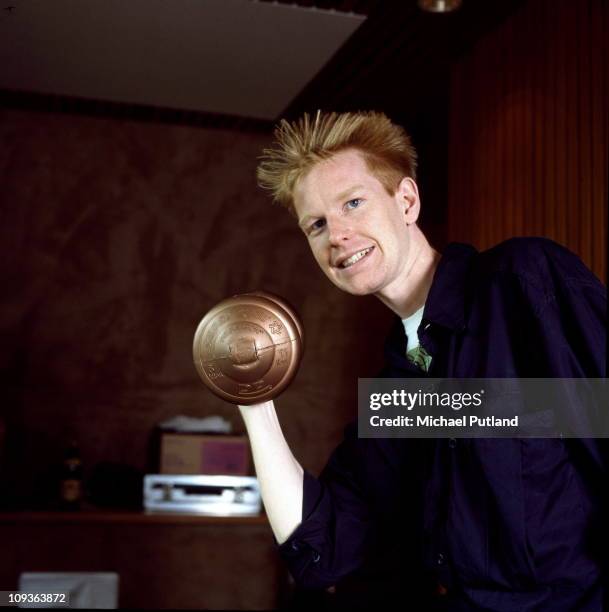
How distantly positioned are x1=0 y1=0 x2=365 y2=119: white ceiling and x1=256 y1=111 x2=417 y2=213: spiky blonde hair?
0.18m

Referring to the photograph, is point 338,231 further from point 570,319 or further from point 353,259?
point 570,319

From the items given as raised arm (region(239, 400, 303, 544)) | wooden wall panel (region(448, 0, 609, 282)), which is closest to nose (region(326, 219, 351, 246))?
raised arm (region(239, 400, 303, 544))

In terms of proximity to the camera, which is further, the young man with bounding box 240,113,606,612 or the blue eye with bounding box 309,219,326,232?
the blue eye with bounding box 309,219,326,232

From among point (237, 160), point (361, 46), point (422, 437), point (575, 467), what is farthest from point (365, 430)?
point (237, 160)

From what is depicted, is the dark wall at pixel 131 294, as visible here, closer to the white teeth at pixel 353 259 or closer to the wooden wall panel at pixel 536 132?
the wooden wall panel at pixel 536 132

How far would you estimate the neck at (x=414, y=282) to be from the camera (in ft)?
→ 4.05

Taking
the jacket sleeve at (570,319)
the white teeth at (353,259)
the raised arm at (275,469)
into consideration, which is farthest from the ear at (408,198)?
the raised arm at (275,469)

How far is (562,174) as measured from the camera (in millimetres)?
1917

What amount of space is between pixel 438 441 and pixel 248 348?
1.08 ft

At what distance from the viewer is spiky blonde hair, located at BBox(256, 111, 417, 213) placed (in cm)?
119

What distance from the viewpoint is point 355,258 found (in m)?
1.17

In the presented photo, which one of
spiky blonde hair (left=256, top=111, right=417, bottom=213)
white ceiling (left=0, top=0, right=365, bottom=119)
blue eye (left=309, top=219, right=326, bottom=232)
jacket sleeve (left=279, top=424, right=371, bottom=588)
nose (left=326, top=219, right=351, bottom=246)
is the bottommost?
jacket sleeve (left=279, top=424, right=371, bottom=588)

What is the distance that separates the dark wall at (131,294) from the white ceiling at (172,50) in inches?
54.3

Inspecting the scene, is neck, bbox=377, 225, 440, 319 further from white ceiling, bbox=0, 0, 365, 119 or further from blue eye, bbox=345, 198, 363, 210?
white ceiling, bbox=0, 0, 365, 119
